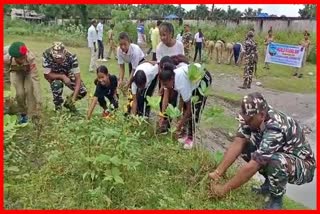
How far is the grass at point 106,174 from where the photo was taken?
3498 mm

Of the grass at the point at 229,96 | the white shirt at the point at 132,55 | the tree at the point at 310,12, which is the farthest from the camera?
the tree at the point at 310,12

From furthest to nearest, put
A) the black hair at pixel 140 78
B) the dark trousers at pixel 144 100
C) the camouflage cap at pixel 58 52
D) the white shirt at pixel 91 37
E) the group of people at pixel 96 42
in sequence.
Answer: the white shirt at pixel 91 37, the group of people at pixel 96 42, the camouflage cap at pixel 58 52, the dark trousers at pixel 144 100, the black hair at pixel 140 78

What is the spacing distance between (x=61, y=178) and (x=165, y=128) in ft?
5.33

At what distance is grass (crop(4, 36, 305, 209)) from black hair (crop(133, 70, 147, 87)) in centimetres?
69

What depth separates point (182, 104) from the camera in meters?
4.99

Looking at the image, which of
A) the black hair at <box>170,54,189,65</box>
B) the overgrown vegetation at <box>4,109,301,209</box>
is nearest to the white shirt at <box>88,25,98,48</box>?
the black hair at <box>170,54,189,65</box>

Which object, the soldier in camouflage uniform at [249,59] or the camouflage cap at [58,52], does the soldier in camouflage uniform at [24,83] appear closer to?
the camouflage cap at [58,52]

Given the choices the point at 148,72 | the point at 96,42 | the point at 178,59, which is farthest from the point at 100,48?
the point at 148,72

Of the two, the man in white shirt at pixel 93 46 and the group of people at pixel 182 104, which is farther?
the man in white shirt at pixel 93 46

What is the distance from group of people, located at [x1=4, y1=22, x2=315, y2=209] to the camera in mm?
3561

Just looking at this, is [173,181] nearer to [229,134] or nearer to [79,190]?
[79,190]

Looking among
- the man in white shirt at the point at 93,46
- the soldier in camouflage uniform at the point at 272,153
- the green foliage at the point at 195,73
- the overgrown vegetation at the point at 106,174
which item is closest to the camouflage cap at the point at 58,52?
the overgrown vegetation at the point at 106,174

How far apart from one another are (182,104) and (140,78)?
567 mm

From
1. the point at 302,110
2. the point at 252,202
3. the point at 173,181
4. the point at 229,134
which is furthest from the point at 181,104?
the point at 302,110
